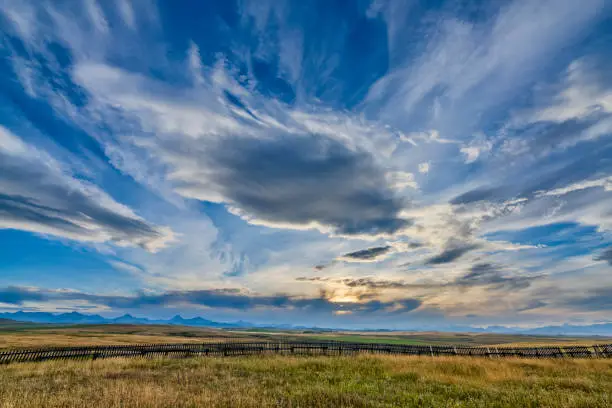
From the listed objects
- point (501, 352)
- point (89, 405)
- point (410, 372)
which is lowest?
point (89, 405)

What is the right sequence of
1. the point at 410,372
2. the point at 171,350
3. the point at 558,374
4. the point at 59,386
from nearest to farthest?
the point at 59,386 → the point at 410,372 → the point at 558,374 → the point at 171,350

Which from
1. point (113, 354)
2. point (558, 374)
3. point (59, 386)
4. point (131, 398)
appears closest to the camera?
point (131, 398)

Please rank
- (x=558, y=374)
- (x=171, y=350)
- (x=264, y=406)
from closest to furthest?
(x=264, y=406) → (x=558, y=374) → (x=171, y=350)

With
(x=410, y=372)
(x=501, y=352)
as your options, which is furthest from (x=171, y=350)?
(x=501, y=352)

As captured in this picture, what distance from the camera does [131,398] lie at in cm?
1098

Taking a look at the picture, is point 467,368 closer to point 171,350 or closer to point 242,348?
point 242,348

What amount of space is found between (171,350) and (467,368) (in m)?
28.6

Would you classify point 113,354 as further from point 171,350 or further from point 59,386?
point 59,386

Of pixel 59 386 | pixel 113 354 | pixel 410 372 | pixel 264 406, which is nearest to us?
pixel 264 406

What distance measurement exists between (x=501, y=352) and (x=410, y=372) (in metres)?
28.7

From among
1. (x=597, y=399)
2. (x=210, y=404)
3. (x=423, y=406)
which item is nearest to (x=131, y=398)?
(x=210, y=404)

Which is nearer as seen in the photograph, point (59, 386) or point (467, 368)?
point (59, 386)

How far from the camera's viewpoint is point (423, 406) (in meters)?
11.2

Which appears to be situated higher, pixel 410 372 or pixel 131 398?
pixel 410 372
